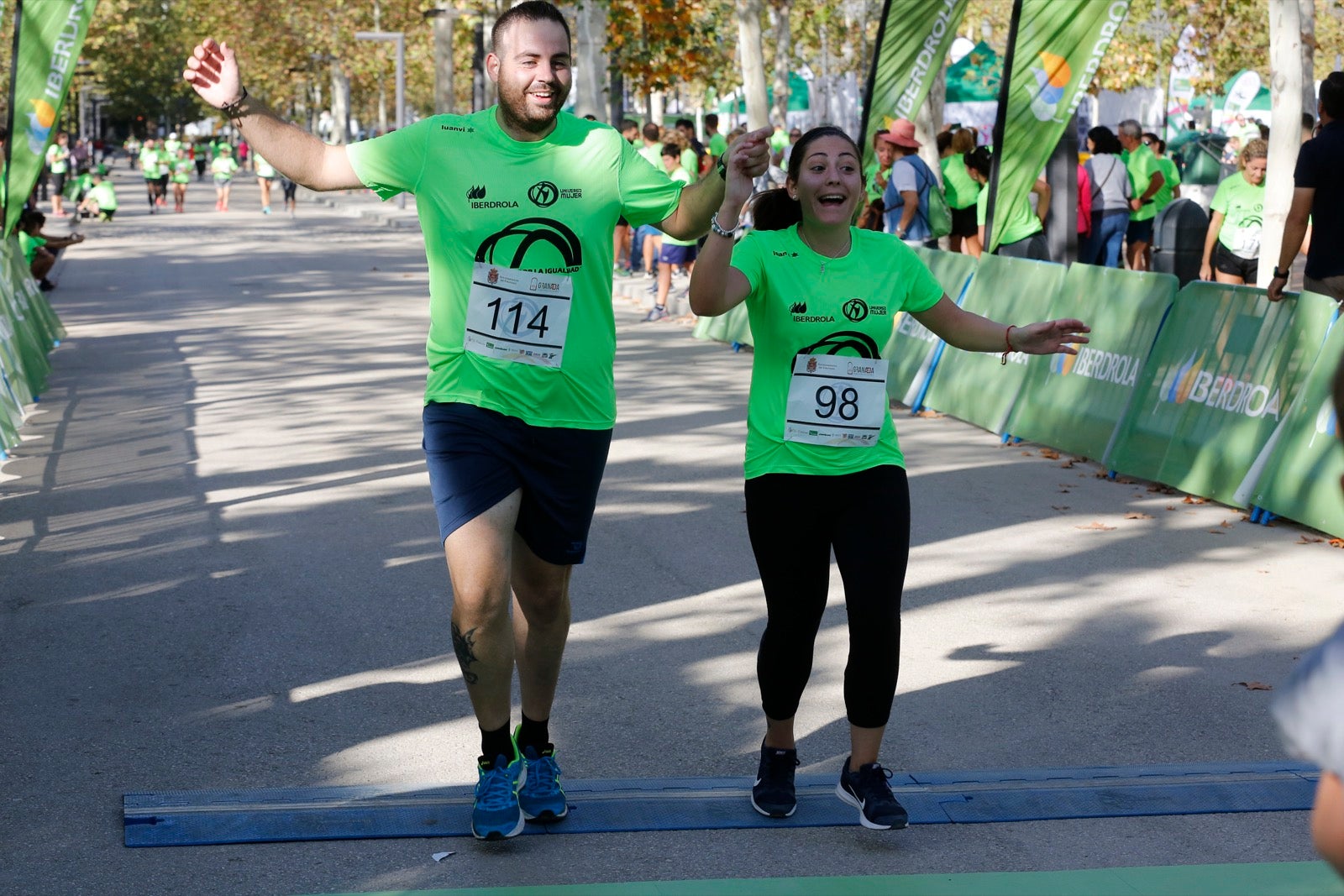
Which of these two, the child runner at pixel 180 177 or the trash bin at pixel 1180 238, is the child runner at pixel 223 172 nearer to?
the child runner at pixel 180 177

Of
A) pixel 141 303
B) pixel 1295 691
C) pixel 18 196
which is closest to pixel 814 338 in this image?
pixel 1295 691

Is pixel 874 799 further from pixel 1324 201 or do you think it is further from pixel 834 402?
pixel 1324 201

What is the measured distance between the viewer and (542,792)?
4480 millimetres

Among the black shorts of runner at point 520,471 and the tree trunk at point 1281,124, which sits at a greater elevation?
the tree trunk at point 1281,124

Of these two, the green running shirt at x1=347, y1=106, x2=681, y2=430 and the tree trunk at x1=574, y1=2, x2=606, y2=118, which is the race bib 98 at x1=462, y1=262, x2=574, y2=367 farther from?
the tree trunk at x1=574, y1=2, x2=606, y2=118

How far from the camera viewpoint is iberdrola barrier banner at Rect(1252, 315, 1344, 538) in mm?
8008

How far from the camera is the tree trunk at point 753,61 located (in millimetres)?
23344

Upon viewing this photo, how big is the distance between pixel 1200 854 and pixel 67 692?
142 inches

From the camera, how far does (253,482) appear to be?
9.30 meters

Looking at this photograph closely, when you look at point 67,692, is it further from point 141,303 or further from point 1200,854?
point 141,303

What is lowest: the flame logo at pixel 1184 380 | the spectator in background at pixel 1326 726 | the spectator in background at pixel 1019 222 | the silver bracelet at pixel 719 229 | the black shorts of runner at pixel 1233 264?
the flame logo at pixel 1184 380

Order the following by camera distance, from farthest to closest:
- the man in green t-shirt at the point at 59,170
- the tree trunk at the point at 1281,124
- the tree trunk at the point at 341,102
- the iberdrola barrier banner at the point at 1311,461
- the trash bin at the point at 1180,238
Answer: the tree trunk at the point at 341,102 → the man in green t-shirt at the point at 59,170 → the trash bin at the point at 1180,238 → the tree trunk at the point at 1281,124 → the iberdrola barrier banner at the point at 1311,461

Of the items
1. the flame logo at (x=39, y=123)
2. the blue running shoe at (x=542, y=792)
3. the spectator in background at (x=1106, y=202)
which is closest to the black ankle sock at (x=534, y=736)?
the blue running shoe at (x=542, y=792)

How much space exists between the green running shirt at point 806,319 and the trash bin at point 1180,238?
12.8 metres
